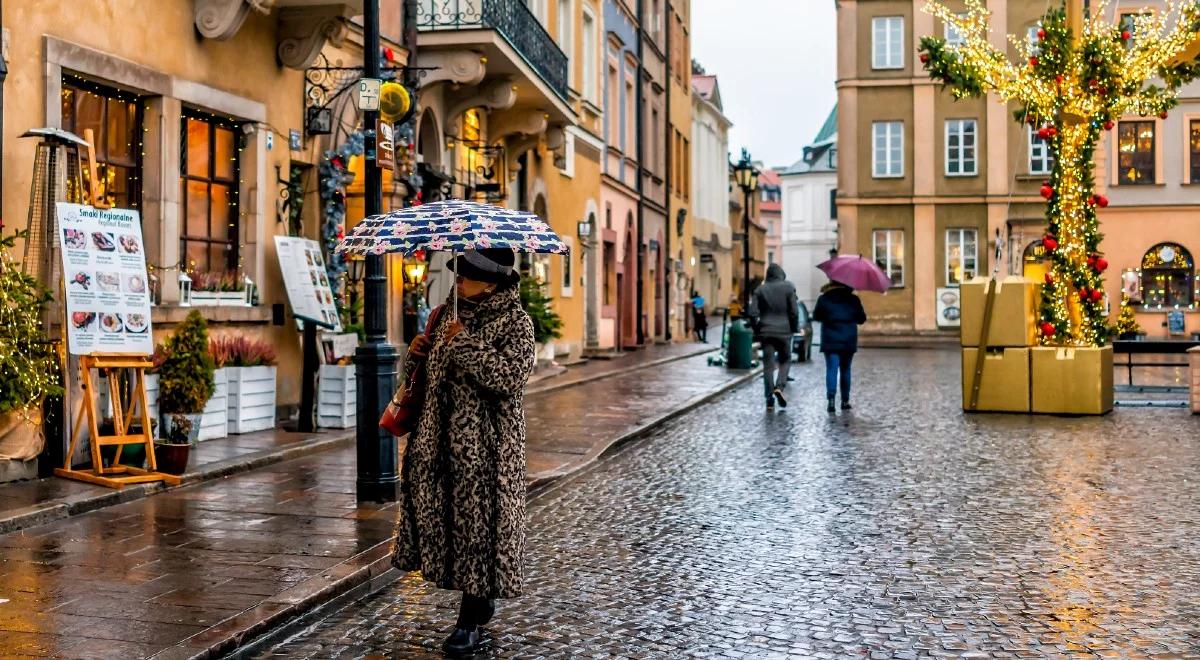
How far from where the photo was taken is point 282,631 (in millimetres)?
5957

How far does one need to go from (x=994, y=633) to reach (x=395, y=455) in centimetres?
464

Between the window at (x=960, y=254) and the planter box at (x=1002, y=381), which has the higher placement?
the window at (x=960, y=254)

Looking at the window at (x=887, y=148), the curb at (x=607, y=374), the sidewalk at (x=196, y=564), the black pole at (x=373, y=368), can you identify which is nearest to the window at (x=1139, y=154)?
the window at (x=887, y=148)

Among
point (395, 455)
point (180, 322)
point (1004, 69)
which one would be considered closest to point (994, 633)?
point (395, 455)

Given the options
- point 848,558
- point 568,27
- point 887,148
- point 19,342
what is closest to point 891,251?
point 887,148

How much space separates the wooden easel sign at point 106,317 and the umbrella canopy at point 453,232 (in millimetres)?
4489

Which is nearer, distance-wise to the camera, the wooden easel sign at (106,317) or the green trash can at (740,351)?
the wooden easel sign at (106,317)

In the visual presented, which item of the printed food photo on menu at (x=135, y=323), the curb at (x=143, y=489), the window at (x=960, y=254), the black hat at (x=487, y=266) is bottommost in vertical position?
the curb at (x=143, y=489)

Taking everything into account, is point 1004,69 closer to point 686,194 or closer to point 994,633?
point 994,633

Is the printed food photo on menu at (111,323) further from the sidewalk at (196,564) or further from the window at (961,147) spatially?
the window at (961,147)

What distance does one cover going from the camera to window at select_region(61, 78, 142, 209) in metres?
11.2

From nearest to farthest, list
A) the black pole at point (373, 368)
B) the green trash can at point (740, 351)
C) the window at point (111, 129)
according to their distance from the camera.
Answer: the black pole at point (373, 368)
the window at point (111, 129)
the green trash can at point (740, 351)

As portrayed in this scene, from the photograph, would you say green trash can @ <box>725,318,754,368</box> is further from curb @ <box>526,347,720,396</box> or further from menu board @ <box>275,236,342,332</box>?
menu board @ <box>275,236,342,332</box>

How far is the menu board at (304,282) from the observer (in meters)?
13.8
